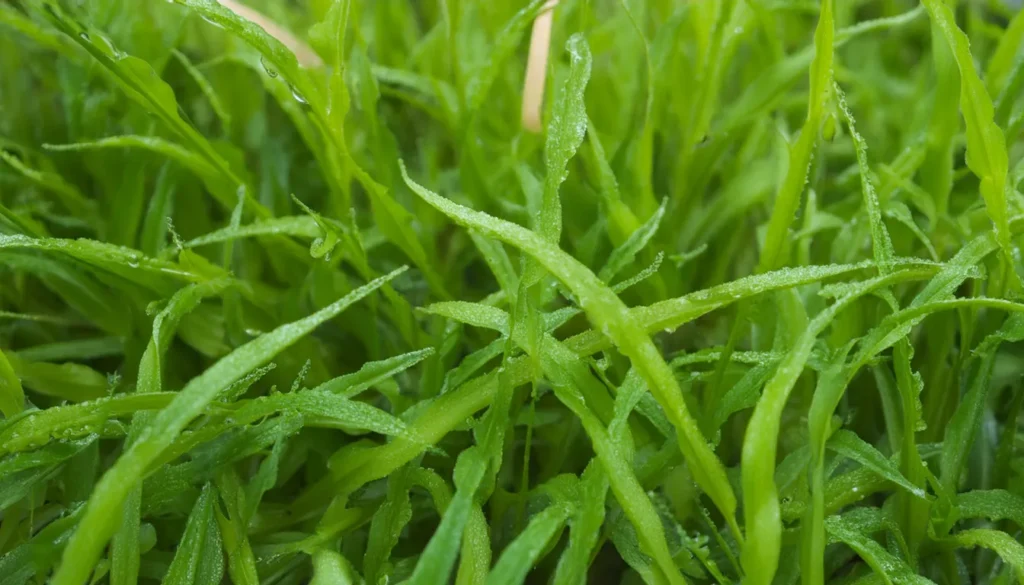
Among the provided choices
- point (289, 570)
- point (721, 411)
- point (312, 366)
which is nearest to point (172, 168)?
point (312, 366)

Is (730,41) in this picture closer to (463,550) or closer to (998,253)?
(998,253)

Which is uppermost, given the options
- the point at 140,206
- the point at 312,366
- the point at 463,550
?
the point at 140,206

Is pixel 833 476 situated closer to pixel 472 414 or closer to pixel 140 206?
pixel 472 414

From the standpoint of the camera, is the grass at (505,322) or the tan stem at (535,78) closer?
the grass at (505,322)

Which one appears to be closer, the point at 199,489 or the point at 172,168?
the point at 199,489

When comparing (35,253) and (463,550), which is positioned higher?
(35,253)

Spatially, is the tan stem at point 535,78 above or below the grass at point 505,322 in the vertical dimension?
above

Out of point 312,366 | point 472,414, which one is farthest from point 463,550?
point 312,366

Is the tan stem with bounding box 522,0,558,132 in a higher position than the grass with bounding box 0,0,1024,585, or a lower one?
higher
